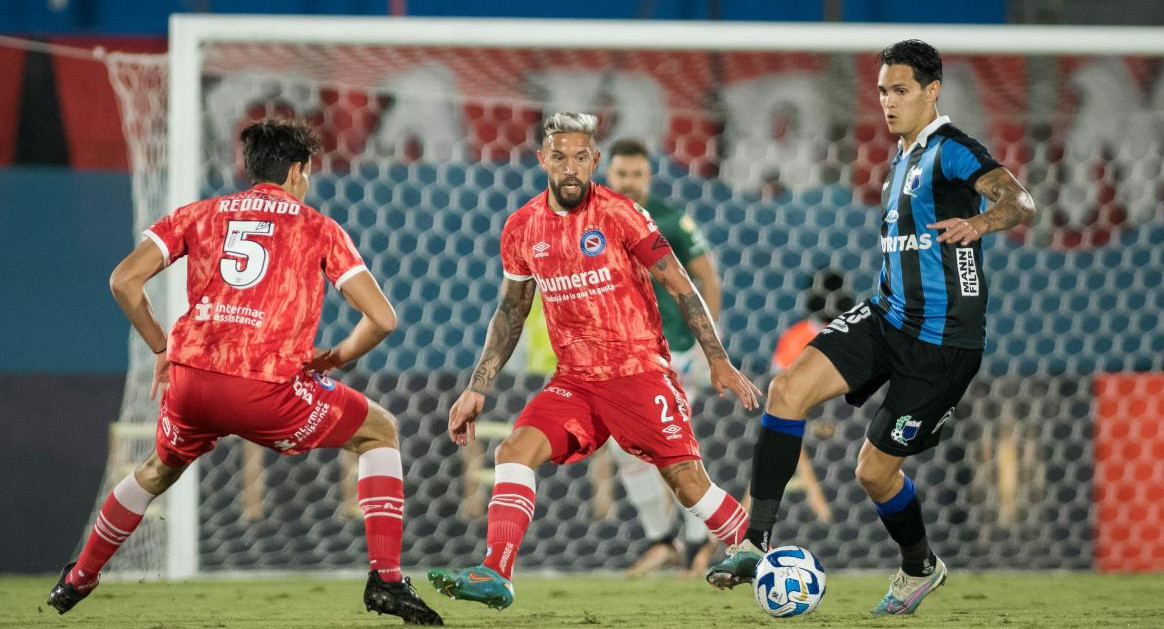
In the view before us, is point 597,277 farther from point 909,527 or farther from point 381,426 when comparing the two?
point 909,527

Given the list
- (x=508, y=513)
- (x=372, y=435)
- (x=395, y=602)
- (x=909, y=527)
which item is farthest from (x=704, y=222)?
(x=395, y=602)

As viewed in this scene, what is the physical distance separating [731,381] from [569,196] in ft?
2.58

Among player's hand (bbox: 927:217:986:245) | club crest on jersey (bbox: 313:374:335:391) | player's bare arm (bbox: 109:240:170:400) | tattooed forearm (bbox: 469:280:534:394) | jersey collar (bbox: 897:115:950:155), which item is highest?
jersey collar (bbox: 897:115:950:155)

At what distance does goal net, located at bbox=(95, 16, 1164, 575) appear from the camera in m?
6.48

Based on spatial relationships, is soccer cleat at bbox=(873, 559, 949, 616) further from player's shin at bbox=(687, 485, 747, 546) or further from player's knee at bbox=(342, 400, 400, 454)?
player's knee at bbox=(342, 400, 400, 454)

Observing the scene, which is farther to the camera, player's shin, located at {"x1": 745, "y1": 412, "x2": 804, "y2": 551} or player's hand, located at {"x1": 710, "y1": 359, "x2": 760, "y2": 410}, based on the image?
player's shin, located at {"x1": 745, "y1": 412, "x2": 804, "y2": 551}

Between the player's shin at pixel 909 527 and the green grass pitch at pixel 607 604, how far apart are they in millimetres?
168

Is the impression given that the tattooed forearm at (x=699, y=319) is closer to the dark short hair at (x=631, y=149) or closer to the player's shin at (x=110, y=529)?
the player's shin at (x=110, y=529)

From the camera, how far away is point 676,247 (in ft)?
20.3

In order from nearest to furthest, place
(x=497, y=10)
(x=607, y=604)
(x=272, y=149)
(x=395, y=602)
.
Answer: (x=395, y=602) → (x=272, y=149) → (x=607, y=604) → (x=497, y=10)

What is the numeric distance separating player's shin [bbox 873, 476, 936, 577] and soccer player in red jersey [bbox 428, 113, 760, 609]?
51 cm

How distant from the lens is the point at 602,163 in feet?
27.7

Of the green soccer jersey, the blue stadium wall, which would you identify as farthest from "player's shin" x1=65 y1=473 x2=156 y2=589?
the blue stadium wall

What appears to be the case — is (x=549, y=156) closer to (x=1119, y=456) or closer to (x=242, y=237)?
(x=242, y=237)
